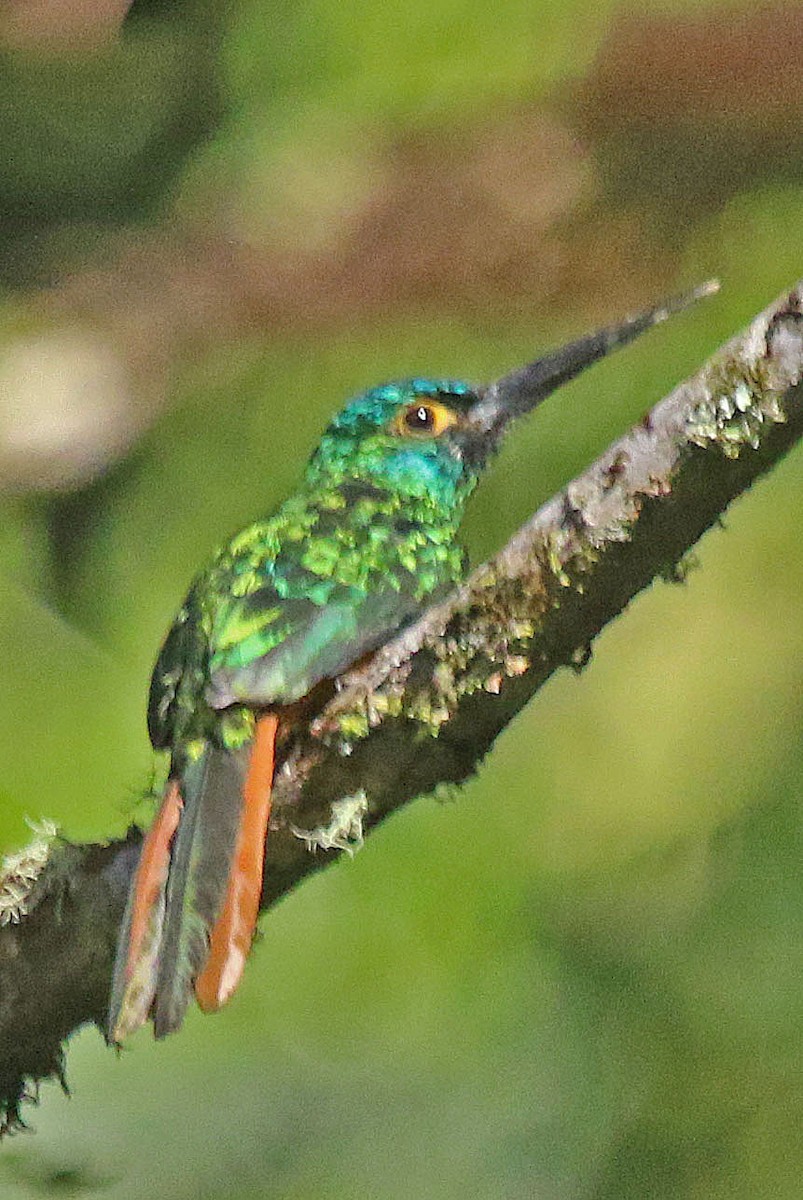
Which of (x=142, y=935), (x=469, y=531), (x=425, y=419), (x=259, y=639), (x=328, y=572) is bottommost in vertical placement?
(x=142, y=935)

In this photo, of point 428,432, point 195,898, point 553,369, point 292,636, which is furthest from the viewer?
point 428,432

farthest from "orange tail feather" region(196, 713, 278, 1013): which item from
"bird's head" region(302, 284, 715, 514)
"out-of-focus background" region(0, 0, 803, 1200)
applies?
"bird's head" region(302, 284, 715, 514)

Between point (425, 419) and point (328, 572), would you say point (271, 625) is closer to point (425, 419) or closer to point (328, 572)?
point (328, 572)

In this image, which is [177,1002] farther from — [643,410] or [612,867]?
[643,410]

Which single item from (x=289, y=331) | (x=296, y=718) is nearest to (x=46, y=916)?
(x=296, y=718)

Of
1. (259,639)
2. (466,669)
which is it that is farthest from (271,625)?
(466,669)

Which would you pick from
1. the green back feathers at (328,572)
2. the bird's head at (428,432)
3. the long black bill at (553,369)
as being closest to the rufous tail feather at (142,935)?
Result: the green back feathers at (328,572)

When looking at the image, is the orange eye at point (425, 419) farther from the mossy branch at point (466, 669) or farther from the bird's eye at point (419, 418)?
the mossy branch at point (466, 669)
